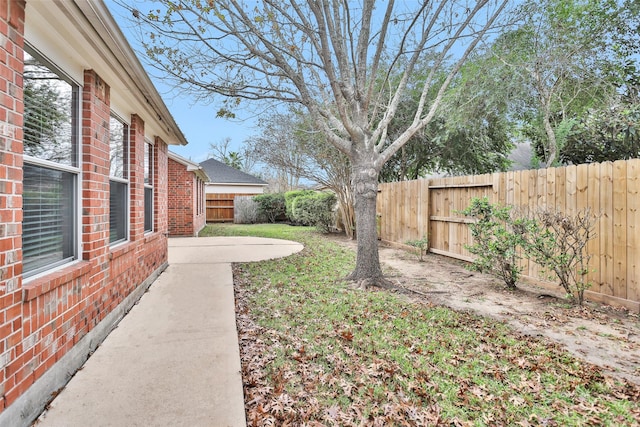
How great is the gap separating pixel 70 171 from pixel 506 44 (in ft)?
36.5

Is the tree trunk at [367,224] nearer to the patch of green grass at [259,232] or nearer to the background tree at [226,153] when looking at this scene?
the patch of green grass at [259,232]

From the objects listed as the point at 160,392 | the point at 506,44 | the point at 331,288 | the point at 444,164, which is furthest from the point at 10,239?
the point at 444,164

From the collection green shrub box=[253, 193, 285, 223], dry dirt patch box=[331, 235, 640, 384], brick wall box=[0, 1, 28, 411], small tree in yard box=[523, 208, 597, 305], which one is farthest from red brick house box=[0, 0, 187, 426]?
green shrub box=[253, 193, 285, 223]

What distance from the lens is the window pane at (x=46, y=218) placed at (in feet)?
8.52

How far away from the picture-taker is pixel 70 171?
3.18 metres

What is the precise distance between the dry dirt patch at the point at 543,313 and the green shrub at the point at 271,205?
14811 mm

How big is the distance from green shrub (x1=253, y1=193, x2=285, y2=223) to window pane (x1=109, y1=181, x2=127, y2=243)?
54.2 feet

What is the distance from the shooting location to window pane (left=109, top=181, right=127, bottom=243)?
4.43 meters

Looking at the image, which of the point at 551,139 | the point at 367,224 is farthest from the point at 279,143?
the point at 551,139

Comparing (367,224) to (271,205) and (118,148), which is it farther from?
(271,205)

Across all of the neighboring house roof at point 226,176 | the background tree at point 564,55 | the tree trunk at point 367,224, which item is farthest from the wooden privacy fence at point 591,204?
the neighboring house roof at point 226,176

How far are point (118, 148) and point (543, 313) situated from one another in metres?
5.89

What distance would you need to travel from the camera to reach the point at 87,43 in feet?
9.48

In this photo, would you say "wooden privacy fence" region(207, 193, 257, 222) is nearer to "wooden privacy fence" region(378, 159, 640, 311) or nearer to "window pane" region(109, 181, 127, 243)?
"wooden privacy fence" region(378, 159, 640, 311)
